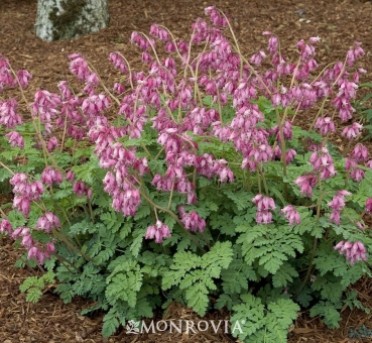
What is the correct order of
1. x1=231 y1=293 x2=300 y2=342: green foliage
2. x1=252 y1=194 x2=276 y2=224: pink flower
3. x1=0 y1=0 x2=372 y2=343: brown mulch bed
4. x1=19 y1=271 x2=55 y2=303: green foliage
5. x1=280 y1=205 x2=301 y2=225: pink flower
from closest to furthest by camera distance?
x1=280 y1=205 x2=301 y2=225: pink flower, x1=252 y1=194 x2=276 y2=224: pink flower, x1=231 y1=293 x2=300 y2=342: green foliage, x1=19 y1=271 x2=55 y2=303: green foliage, x1=0 y1=0 x2=372 y2=343: brown mulch bed

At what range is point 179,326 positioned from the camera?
4250 millimetres

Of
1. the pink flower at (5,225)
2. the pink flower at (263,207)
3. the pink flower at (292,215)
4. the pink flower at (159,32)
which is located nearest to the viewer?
the pink flower at (292,215)

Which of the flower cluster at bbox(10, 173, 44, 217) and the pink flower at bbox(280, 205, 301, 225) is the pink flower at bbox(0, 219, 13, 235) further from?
the pink flower at bbox(280, 205, 301, 225)

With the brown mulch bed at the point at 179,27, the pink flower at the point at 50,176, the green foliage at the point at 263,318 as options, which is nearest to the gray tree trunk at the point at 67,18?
the brown mulch bed at the point at 179,27

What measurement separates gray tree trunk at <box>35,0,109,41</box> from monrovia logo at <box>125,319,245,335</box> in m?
4.98

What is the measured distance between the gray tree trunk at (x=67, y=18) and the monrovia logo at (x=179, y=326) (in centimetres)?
498

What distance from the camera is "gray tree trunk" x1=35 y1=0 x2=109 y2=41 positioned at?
26.5 feet

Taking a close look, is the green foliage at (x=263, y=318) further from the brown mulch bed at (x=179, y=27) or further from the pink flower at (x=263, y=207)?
the brown mulch bed at (x=179, y=27)

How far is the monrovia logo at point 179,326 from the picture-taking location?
167 inches

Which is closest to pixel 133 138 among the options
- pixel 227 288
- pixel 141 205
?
pixel 141 205

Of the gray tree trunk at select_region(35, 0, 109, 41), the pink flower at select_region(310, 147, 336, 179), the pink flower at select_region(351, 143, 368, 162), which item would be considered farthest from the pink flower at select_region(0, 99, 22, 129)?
the gray tree trunk at select_region(35, 0, 109, 41)

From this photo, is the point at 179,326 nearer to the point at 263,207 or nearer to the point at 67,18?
the point at 263,207

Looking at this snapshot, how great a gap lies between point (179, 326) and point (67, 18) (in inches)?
204

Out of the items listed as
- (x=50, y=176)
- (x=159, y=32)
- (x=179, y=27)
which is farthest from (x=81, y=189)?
(x=179, y=27)
